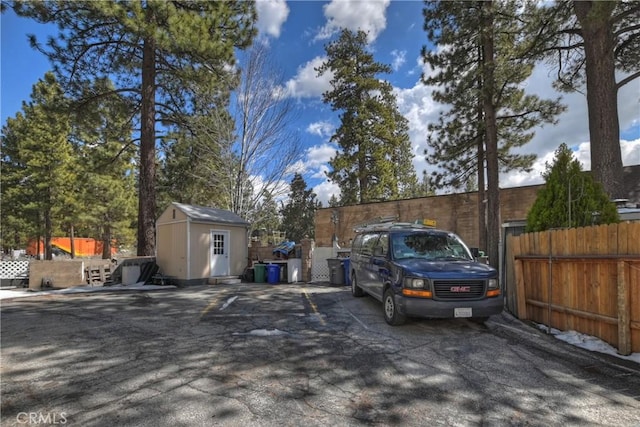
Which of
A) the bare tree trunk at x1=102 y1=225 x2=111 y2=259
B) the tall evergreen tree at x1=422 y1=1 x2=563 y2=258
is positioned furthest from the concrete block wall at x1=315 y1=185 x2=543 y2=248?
the bare tree trunk at x1=102 y1=225 x2=111 y2=259

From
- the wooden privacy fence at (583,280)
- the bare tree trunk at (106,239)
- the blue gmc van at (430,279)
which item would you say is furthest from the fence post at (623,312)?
the bare tree trunk at (106,239)

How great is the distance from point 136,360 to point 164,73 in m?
16.0

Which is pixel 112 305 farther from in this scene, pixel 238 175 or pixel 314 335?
pixel 238 175

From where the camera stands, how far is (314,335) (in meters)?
5.96

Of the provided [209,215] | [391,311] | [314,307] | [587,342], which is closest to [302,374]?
[391,311]

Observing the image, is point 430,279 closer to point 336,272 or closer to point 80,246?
point 336,272

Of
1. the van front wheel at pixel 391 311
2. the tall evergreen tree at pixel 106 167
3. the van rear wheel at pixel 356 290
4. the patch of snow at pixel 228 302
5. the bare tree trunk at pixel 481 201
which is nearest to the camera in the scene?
the van front wheel at pixel 391 311

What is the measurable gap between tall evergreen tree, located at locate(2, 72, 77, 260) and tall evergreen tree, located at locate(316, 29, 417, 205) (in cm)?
2021

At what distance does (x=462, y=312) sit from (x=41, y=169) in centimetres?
2988

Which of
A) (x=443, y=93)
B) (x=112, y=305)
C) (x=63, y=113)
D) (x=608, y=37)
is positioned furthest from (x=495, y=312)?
(x=63, y=113)

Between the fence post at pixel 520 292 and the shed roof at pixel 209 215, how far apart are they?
37.1 ft

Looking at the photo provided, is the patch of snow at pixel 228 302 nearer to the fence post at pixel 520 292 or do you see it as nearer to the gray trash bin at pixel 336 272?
the gray trash bin at pixel 336 272

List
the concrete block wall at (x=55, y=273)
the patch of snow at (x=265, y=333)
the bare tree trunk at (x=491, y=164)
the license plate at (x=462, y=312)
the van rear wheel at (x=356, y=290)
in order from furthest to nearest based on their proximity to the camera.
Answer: the bare tree trunk at (x=491, y=164) < the concrete block wall at (x=55, y=273) < the van rear wheel at (x=356, y=290) < the patch of snow at (x=265, y=333) < the license plate at (x=462, y=312)

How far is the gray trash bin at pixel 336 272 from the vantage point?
13.3 metres
